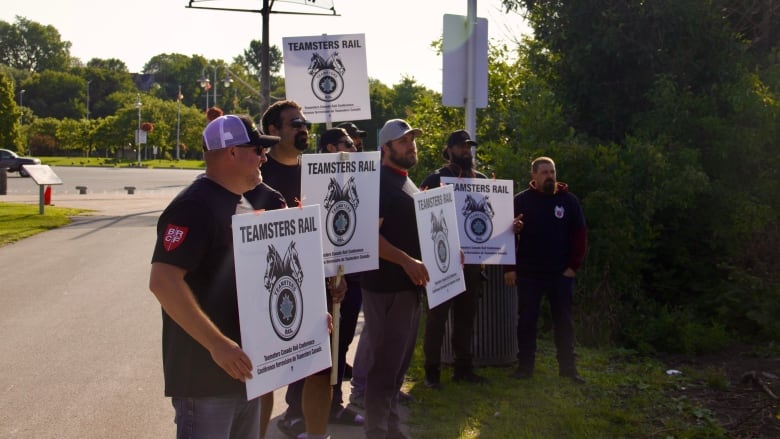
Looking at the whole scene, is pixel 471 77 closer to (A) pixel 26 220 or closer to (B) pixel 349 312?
(B) pixel 349 312

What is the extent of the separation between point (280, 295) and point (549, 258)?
4232 mm

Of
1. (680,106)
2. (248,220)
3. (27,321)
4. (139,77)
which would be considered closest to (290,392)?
(248,220)

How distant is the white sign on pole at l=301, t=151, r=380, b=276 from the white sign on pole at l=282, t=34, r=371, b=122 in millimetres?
1424

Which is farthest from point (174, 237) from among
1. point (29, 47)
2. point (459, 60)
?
point (29, 47)

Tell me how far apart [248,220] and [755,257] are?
7897 mm

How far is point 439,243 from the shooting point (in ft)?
19.4

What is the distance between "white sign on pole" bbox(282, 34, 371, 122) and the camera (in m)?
6.64

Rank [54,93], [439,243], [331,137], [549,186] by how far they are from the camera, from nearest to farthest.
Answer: [439,243] → [331,137] → [549,186] → [54,93]

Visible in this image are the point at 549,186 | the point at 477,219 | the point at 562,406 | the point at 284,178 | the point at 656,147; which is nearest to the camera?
the point at 284,178

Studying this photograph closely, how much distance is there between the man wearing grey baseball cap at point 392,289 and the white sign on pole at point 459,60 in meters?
3.25

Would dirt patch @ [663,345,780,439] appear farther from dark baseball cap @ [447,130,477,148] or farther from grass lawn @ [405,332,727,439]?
dark baseball cap @ [447,130,477,148]

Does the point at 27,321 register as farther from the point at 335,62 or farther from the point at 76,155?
the point at 76,155

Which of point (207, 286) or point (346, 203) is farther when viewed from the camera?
point (346, 203)

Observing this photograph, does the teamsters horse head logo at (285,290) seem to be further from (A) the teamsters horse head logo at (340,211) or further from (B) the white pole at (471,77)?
(B) the white pole at (471,77)
